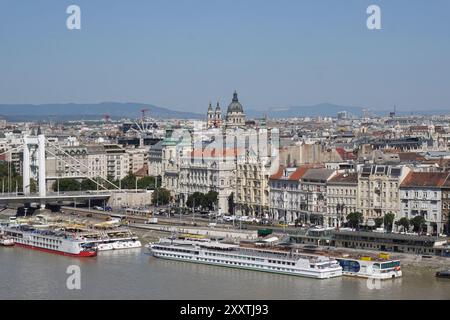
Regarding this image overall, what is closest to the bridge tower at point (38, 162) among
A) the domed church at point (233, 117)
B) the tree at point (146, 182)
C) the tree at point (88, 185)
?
the tree at point (88, 185)

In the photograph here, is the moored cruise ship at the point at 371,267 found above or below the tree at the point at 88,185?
below

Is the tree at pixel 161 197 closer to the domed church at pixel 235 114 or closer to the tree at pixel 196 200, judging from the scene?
the tree at pixel 196 200

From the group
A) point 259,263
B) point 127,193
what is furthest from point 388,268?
point 127,193

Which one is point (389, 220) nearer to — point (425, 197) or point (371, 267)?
point (425, 197)

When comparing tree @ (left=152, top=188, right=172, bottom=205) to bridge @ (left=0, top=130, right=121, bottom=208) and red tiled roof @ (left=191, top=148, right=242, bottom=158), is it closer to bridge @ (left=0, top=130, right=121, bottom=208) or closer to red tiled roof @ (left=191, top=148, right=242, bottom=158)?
bridge @ (left=0, top=130, right=121, bottom=208)

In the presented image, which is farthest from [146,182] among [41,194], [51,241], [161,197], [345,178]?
[51,241]

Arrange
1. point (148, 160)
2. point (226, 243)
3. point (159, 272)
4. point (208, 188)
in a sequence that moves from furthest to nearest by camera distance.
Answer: point (148, 160)
point (208, 188)
point (226, 243)
point (159, 272)

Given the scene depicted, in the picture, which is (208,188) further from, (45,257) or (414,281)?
(414,281)
